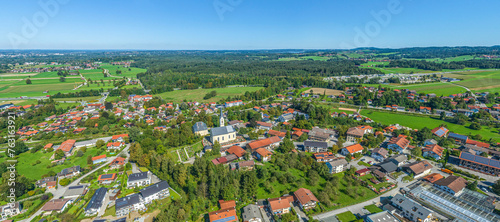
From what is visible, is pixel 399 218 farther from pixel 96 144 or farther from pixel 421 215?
pixel 96 144

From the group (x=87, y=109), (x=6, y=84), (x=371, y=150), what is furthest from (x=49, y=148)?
(x=6, y=84)

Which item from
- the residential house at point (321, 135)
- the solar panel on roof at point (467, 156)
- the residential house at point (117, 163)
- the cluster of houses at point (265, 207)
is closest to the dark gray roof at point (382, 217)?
the cluster of houses at point (265, 207)

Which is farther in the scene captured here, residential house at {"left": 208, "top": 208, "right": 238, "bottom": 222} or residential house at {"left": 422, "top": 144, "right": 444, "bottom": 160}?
residential house at {"left": 422, "top": 144, "right": 444, "bottom": 160}

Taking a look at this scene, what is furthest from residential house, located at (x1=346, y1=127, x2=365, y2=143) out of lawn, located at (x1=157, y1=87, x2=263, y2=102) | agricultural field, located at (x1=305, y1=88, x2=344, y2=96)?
lawn, located at (x1=157, y1=87, x2=263, y2=102)

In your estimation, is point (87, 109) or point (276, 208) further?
point (87, 109)

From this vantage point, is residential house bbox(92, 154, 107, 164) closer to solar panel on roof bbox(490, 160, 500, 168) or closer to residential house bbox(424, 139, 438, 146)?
residential house bbox(424, 139, 438, 146)
